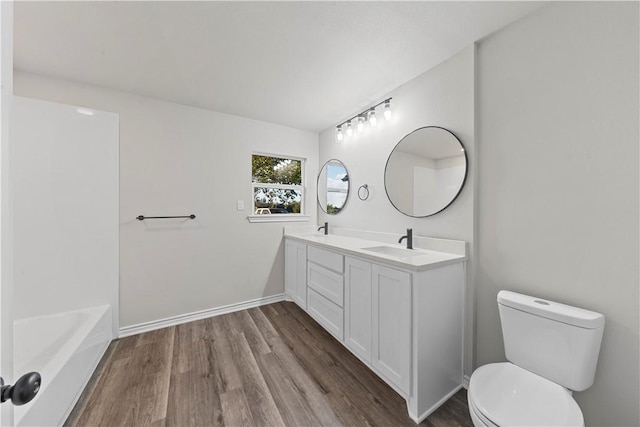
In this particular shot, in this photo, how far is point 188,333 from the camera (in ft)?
7.57

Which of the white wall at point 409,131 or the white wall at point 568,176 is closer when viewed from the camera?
the white wall at point 568,176

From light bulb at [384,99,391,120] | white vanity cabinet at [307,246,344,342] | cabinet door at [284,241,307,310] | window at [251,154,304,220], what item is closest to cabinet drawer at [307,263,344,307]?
Answer: white vanity cabinet at [307,246,344,342]

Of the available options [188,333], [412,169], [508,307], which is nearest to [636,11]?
[412,169]

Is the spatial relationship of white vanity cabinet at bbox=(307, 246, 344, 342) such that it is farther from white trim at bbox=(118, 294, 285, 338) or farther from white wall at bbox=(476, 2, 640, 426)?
white wall at bbox=(476, 2, 640, 426)

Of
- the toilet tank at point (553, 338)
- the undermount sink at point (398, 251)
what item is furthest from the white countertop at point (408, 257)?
the toilet tank at point (553, 338)

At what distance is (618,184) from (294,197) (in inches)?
109

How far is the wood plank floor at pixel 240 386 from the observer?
1393 mm

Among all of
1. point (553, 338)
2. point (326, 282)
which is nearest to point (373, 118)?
point (326, 282)

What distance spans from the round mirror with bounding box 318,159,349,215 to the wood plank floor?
1445 mm

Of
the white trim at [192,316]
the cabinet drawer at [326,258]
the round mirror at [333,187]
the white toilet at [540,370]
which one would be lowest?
the white trim at [192,316]

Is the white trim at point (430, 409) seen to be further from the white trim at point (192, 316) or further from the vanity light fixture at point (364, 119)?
the vanity light fixture at point (364, 119)

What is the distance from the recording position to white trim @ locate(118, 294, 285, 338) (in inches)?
89.8

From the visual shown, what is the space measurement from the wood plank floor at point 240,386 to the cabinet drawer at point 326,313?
146 millimetres

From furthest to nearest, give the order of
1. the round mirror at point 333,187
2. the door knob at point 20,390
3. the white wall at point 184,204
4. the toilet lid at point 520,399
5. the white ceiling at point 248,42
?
the round mirror at point 333,187, the white wall at point 184,204, the white ceiling at point 248,42, the toilet lid at point 520,399, the door knob at point 20,390
